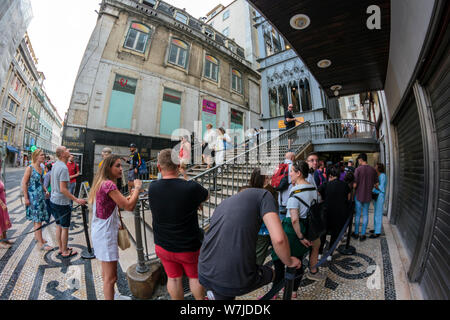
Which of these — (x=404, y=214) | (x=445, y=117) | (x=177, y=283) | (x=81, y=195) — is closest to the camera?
(x=177, y=283)

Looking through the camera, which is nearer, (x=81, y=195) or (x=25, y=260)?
(x=25, y=260)

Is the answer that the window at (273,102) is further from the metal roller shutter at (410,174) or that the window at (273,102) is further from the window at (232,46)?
the metal roller shutter at (410,174)

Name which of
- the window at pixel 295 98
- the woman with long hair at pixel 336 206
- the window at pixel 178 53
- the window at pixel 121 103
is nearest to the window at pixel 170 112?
the window at pixel 121 103

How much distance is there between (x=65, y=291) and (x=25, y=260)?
1563 mm

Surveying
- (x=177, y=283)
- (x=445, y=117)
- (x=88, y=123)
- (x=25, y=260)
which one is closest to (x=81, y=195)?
(x=88, y=123)

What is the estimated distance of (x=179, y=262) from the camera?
176 centimetres

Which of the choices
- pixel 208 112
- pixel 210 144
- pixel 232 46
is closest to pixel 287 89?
pixel 208 112

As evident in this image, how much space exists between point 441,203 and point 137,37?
1599cm

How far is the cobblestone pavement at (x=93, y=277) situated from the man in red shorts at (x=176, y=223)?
38.1 inches

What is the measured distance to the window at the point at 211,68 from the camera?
15438 mm

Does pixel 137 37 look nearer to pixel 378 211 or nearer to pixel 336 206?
pixel 336 206

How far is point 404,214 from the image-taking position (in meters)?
3.85

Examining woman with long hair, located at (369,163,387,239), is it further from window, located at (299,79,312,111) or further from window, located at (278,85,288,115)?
window, located at (278,85,288,115)
